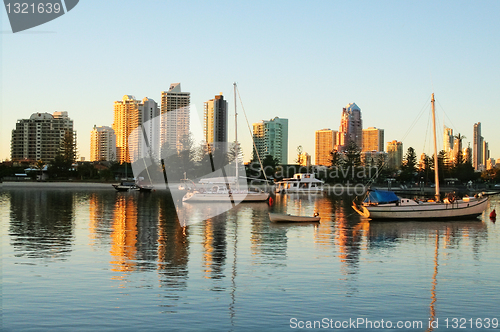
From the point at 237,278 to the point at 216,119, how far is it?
510 feet

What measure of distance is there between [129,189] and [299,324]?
325 feet

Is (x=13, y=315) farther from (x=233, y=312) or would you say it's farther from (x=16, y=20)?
(x=16, y=20)

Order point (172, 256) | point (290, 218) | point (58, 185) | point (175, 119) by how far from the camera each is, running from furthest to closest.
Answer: point (175, 119)
point (58, 185)
point (290, 218)
point (172, 256)

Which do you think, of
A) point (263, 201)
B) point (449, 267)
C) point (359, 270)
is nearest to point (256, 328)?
point (359, 270)

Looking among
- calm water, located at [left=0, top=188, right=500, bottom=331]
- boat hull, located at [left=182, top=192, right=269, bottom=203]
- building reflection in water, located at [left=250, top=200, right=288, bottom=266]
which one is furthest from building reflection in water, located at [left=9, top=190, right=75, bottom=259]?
boat hull, located at [left=182, top=192, right=269, bottom=203]

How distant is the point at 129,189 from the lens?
109750 mm

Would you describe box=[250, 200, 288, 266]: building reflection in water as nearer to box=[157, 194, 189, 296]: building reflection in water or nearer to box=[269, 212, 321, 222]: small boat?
box=[269, 212, 321, 222]: small boat

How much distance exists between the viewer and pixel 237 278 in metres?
20.2

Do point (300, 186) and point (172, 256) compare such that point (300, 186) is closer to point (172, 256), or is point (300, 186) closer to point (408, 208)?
point (408, 208)

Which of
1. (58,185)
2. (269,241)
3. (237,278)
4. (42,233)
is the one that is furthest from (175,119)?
(237,278)

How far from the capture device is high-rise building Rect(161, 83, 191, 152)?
146500 millimetres

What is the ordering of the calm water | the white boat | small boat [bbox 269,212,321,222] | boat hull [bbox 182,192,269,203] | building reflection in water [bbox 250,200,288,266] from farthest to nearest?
the white boat < boat hull [bbox 182,192,269,203] < small boat [bbox 269,212,321,222] < building reflection in water [bbox 250,200,288,266] < the calm water

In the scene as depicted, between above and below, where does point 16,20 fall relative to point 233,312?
above

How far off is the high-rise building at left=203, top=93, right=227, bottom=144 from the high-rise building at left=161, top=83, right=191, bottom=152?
32.2ft
